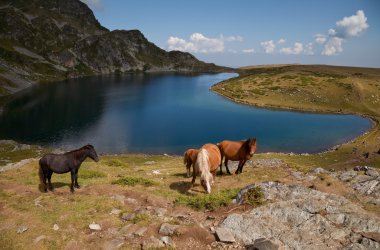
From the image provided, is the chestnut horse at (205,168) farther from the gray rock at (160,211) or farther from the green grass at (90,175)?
the green grass at (90,175)

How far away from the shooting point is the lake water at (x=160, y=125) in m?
77.2

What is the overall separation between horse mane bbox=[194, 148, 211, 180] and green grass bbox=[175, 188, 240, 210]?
139 cm

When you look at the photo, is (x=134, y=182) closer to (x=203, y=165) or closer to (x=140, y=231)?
(x=203, y=165)

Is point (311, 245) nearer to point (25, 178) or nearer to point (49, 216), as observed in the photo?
point (49, 216)

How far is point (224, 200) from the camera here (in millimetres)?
18984

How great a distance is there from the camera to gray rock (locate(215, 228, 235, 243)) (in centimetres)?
1472

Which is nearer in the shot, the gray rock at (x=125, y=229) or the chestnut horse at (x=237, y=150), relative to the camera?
the gray rock at (x=125, y=229)

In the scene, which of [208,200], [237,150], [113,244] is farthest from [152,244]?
[237,150]

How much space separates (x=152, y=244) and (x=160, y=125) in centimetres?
8216

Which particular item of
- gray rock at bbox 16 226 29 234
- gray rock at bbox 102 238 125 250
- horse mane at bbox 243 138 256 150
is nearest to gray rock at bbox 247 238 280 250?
gray rock at bbox 102 238 125 250

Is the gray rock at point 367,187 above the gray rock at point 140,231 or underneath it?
above

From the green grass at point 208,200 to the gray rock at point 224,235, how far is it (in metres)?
2.93

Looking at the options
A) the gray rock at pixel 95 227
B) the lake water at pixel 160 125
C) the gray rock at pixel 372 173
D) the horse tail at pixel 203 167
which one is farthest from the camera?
the lake water at pixel 160 125

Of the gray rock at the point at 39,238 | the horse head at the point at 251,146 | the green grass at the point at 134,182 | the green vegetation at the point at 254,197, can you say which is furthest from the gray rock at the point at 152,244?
the horse head at the point at 251,146
